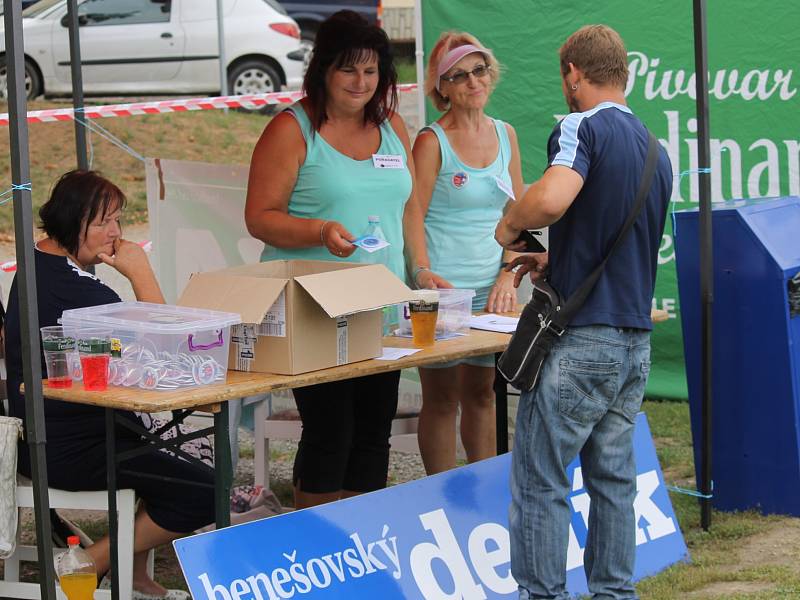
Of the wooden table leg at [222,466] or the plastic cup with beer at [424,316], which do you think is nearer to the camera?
the wooden table leg at [222,466]

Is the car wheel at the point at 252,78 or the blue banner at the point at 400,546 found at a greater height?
the car wheel at the point at 252,78

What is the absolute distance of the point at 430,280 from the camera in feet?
12.9

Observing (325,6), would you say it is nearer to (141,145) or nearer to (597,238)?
(141,145)

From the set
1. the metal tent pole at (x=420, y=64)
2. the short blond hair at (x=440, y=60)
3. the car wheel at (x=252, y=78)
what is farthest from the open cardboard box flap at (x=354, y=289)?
the car wheel at (x=252, y=78)

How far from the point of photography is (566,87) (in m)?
3.04

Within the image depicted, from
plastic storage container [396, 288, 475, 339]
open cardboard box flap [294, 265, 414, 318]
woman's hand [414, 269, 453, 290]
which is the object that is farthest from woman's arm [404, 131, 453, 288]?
open cardboard box flap [294, 265, 414, 318]

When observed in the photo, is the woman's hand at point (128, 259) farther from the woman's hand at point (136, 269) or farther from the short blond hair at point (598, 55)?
the short blond hair at point (598, 55)

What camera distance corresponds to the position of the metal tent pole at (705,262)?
4227mm

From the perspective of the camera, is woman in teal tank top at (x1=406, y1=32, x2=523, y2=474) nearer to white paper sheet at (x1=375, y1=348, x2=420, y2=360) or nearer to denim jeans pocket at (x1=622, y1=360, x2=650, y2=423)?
white paper sheet at (x1=375, y1=348, x2=420, y2=360)

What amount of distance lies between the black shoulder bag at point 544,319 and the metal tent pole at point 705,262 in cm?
135

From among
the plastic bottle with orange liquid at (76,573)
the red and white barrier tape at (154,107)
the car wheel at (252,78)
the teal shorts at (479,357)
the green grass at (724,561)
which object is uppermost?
the car wheel at (252,78)

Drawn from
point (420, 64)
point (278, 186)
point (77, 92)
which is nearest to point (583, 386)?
point (278, 186)

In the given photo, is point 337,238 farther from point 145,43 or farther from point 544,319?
point 145,43

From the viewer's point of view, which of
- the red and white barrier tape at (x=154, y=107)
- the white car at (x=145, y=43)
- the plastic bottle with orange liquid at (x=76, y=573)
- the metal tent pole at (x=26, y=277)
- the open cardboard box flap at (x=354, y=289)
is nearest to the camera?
the metal tent pole at (x=26, y=277)
